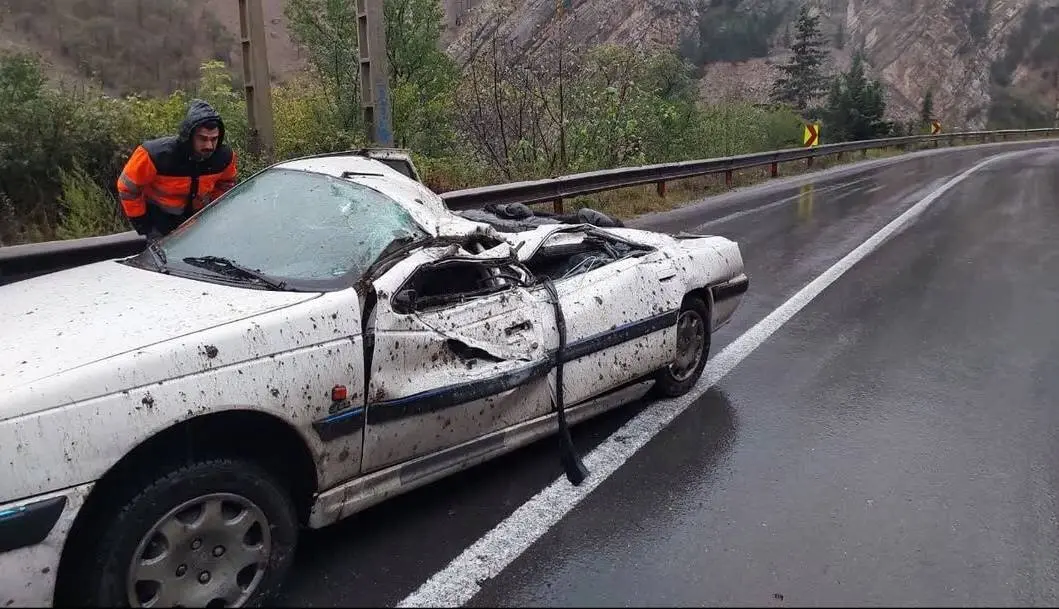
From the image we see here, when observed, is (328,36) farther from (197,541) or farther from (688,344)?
(197,541)

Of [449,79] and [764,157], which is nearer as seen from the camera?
[449,79]

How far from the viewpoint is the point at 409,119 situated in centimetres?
1304

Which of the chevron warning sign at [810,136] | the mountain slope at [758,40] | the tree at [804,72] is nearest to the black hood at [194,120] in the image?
the chevron warning sign at [810,136]

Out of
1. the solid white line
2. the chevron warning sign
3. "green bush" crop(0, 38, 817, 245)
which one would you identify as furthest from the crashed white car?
the chevron warning sign

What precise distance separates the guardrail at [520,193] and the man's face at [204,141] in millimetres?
1293

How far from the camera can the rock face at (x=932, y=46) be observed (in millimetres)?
65500

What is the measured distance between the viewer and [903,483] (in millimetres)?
3664

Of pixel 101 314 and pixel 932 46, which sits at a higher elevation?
pixel 932 46

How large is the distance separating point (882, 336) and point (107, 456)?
17.8 ft

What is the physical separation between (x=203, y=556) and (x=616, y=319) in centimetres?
232

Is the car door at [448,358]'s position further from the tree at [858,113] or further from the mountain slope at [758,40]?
the mountain slope at [758,40]

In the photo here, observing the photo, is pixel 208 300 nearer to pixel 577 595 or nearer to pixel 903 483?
pixel 577 595

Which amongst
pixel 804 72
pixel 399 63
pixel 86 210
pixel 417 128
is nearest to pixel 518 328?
pixel 86 210

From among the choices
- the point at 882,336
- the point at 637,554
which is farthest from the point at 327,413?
the point at 882,336
